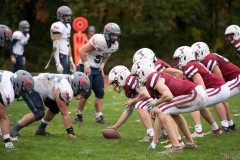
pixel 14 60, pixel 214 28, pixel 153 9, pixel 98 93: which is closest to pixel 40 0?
pixel 153 9

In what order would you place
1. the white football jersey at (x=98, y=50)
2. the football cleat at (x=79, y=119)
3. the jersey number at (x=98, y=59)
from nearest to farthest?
the white football jersey at (x=98, y=50), the jersey number at (x=98, y=59), the football cleat at (x=79, y=119)

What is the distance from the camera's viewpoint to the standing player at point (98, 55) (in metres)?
10.9


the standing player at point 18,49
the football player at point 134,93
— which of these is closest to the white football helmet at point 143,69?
the football player at point 134,93

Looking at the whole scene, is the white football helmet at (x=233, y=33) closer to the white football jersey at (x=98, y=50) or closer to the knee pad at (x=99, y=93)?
the white football jersey at (x=98, y=50)

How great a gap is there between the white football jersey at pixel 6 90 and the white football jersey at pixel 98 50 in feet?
9.99

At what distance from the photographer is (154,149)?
8.49 metres

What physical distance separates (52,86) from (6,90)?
124cm

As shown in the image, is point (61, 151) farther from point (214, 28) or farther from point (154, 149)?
point (214, 28)

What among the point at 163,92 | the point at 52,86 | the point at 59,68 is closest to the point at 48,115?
the point at 52,86

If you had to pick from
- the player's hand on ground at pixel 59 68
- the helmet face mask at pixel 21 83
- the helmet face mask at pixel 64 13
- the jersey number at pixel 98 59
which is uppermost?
the helmet face mask at pixel 64 13

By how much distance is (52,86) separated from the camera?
9297 mm

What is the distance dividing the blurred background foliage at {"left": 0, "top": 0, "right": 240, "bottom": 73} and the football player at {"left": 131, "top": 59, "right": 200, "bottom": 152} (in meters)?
15.5

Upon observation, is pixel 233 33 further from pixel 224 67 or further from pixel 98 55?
pixel 98 55

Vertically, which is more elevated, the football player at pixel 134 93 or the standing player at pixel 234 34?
the standing player at pixel 234 34
